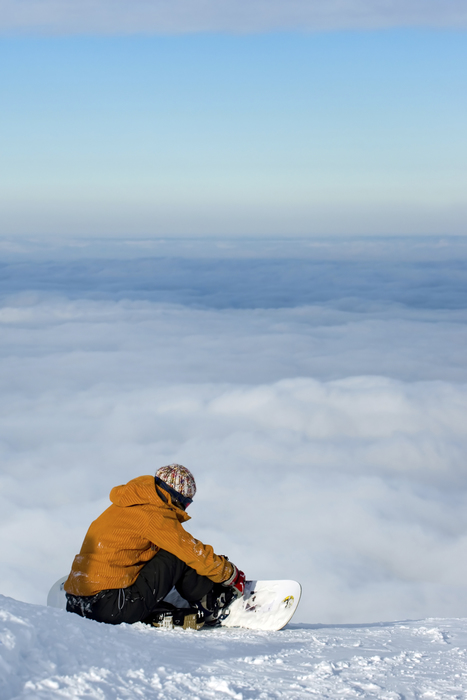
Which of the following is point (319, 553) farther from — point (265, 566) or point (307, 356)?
point (307, 356)

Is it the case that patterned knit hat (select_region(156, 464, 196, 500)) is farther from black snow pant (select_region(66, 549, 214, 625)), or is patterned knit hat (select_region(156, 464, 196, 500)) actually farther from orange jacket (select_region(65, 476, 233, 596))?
black snow pant (select_region(66, 549, 214, 625))

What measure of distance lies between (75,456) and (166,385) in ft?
158

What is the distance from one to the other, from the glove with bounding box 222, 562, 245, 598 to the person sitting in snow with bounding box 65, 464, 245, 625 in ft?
0.50

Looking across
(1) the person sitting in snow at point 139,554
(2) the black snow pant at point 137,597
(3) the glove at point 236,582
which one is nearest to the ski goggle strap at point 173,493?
(1) the person sitting in snow at point 139,554

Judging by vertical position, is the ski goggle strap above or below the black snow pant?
above

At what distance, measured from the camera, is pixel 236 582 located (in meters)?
4.22

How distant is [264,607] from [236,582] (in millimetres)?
439

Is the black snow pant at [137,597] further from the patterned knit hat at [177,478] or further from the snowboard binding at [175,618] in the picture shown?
the patterned knit hat at [177,478]

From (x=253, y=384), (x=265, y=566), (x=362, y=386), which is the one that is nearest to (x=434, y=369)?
(x=362, y=386)

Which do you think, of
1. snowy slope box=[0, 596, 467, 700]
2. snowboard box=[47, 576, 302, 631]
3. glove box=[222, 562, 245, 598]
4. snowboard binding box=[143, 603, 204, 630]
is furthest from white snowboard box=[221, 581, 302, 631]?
snowy slope box=[0, 596, 467, 700]

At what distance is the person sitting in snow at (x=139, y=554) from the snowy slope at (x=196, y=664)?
0.76ft

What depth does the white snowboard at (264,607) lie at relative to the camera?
436cm

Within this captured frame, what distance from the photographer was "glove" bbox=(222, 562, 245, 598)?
412 centimetres

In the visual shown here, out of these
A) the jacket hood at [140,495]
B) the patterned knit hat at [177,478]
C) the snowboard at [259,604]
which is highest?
the patterned knit hat at [177,478]
